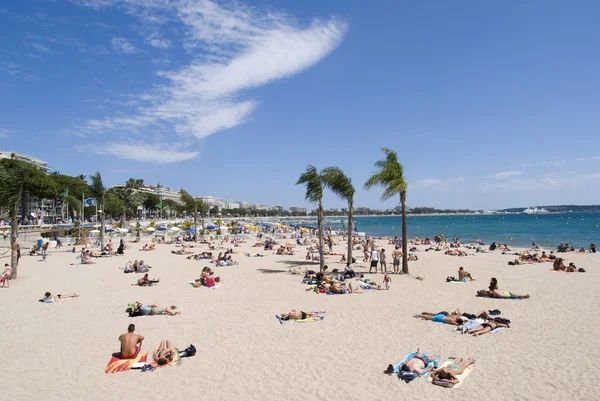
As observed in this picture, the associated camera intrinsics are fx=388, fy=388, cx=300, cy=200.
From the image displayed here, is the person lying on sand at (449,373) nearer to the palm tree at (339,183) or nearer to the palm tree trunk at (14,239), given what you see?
the palm tree at (339,183)

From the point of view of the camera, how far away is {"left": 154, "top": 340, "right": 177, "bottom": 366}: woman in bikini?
709 centimetres

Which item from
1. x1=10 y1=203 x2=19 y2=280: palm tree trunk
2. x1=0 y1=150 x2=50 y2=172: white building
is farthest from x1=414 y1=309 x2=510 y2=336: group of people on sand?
x1=0 y1=150 x2=50 y2=172: white building

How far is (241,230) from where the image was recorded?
55094 mm

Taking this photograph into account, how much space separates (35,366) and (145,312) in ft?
11.3

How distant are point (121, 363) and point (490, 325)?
7971mm

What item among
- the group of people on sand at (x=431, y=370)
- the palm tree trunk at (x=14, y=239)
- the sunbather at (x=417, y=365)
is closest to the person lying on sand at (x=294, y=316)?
the group of people on sand at (x=431, y=370)

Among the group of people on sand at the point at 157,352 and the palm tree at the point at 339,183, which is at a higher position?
the palm tree at the point at 339,183

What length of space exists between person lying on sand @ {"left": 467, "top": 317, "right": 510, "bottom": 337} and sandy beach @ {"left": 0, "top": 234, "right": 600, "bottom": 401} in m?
0.19

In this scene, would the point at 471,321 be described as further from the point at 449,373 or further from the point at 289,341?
the point at 289,341

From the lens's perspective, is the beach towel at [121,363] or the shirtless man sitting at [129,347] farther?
the shirtless man sitting at [129,347]

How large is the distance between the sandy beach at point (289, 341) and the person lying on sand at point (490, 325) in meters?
0.19

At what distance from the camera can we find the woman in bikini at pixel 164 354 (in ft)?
23.3

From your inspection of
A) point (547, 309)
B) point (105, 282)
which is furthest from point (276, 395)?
point (105, 282)

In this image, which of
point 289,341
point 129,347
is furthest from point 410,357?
point 129,347
